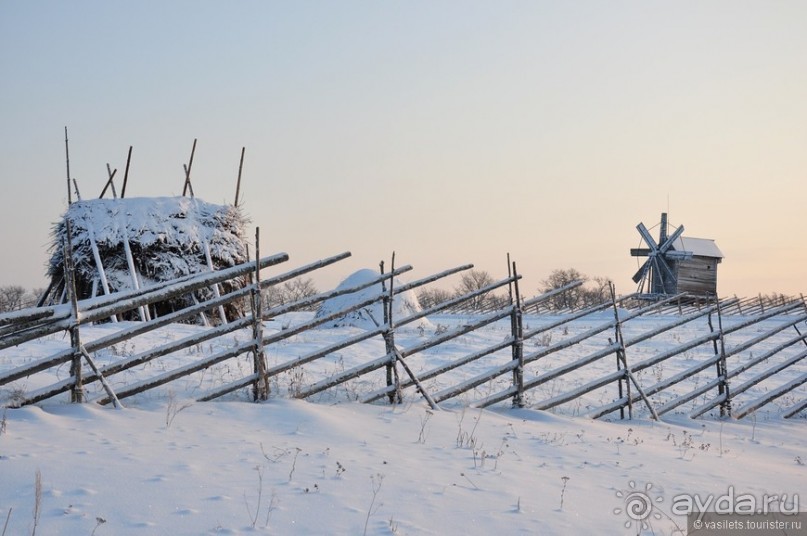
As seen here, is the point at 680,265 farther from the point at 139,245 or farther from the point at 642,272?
the point at 139,245

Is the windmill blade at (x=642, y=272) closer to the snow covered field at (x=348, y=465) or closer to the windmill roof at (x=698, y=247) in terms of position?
the windmill roof at (x=698, y=247)

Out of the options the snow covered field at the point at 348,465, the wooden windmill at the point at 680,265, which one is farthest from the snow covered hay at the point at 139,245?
the wooden windmill at the point at 680,265

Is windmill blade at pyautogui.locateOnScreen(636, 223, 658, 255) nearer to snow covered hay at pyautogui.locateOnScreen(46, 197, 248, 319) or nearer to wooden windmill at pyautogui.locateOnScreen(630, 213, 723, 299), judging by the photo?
wooden windmill at pyautogui.locateOnScreen(630, 213, 723, 299)

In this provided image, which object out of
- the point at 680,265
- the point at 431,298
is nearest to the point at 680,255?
the point at 680,265

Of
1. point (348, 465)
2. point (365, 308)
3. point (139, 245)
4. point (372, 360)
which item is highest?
point (139, 245)

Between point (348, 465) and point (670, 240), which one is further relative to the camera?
point (670, 240)

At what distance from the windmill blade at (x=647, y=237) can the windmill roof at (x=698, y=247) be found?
964 millimetres

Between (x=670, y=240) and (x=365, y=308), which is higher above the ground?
(x=670, y=240)

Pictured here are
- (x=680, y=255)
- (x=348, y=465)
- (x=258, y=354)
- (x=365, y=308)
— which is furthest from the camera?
(x=680, y=255)

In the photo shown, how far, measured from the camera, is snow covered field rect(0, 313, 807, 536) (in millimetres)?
3209

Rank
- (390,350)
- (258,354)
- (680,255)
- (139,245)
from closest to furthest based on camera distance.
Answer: (258,354) < (390,350) < (139,245) < (680,255)

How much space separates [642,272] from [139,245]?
2636 cm

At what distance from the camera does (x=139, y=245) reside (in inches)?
510

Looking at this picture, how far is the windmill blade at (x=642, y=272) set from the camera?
1292 inches
